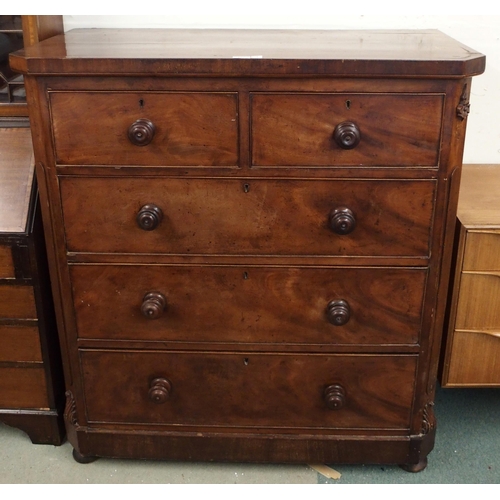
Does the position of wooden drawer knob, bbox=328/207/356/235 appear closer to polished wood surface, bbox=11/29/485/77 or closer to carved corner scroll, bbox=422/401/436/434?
polished wood surface, bbox=11/29/485/77

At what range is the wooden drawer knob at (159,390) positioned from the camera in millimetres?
1726

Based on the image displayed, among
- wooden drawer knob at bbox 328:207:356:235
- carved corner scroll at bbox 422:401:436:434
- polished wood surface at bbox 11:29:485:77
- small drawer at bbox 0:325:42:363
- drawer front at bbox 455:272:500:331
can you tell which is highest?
polished wood surface at bbox 11:29:485:77

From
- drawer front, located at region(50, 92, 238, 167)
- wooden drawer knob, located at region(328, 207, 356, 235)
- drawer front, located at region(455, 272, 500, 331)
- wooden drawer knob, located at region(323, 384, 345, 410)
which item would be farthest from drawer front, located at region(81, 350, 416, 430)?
drawer front, located at region(50, 92, 238, 167)

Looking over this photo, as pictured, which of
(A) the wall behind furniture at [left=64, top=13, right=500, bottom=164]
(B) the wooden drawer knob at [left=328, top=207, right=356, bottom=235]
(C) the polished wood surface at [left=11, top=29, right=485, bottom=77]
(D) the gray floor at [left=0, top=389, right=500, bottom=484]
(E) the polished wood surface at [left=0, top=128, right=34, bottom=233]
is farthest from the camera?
(A) the wall behind furniture at [left=64, top=13, right=500, bottom=164]

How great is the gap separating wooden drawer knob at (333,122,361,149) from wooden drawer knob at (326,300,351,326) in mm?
410

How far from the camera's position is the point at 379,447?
5.91ft

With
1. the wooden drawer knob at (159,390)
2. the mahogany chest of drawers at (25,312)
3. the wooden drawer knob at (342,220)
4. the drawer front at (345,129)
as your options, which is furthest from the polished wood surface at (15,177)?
the wooden drawer knob at (342,220)

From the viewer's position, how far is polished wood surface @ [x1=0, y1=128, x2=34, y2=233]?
1701mm

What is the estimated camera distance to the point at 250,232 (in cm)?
159

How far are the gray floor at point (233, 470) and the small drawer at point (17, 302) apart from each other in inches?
18.1

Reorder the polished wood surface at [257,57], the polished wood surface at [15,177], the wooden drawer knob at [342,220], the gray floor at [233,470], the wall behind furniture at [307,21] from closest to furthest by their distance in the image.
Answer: the polished wood surface at [257,57] → the wooden drawer knob at [342,220] → the polished wood surface at [15,177] → the gray floor at [233,470] → the wall behind furniture at [307,21]

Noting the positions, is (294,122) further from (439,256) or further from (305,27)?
(305,27)

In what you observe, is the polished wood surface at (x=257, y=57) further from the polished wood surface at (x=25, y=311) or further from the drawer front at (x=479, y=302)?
the drawer front at (x=479, y=302)

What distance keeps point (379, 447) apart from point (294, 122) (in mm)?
946
